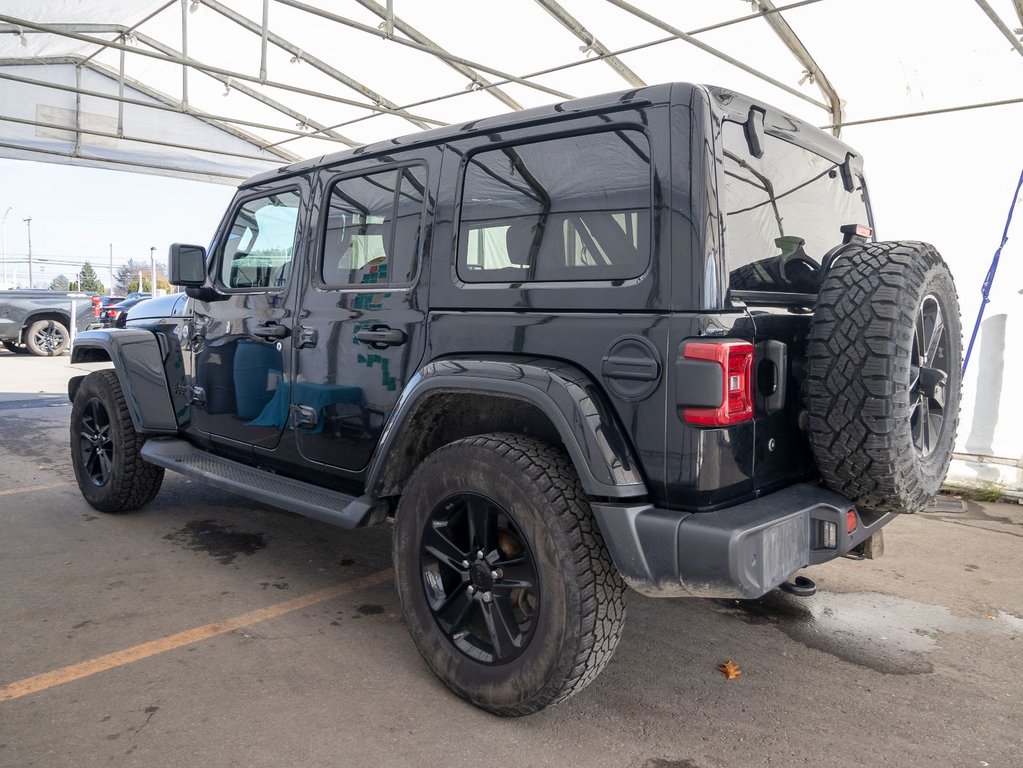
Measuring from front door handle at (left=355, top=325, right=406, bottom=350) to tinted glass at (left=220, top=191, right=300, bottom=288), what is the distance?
73 cm

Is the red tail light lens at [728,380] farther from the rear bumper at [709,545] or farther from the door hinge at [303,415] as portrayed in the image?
the door hinge at [303,415]

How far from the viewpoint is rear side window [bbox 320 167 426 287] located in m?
3.03

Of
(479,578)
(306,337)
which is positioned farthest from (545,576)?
(306,337)

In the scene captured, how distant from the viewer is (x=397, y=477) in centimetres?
289

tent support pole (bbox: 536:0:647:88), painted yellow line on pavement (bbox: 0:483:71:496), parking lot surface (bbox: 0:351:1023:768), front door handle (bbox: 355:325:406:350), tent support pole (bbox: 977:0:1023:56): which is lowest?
parking lot surface (bbox: 0:351:1023:768)

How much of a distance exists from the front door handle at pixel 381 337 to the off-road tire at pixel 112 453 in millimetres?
2059

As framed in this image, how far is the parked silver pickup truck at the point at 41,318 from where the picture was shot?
1488 cm

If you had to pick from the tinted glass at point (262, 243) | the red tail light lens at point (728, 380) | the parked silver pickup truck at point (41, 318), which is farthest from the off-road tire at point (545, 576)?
the parked silver pickup truck at point (41, 318)

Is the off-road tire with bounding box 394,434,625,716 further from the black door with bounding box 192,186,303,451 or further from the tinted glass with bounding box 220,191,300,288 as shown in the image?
the tinted glass with bounding box 220,191,300,288

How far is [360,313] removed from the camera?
3.15 meters

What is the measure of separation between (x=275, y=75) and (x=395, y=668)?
31.7 feet

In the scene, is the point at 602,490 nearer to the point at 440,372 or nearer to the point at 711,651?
the point at 440,372

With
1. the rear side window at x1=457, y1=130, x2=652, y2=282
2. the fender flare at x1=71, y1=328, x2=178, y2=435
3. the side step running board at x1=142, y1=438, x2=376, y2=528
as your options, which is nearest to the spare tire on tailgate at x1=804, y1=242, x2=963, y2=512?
the rear side window at x1=457, y1=130, x2=652, y2=282

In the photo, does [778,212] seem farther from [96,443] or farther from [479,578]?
[96,443]
